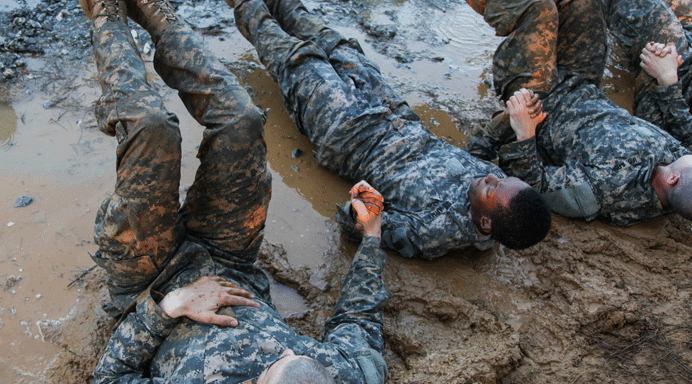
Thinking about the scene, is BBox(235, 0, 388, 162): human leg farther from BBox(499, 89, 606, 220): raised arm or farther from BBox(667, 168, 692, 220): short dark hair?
BBox(667, 168, 692, 220): short dark hair

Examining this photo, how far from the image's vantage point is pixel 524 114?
2.98 m

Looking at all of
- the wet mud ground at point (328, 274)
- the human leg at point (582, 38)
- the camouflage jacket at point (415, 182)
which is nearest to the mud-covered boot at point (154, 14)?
the wet mud ground at point (328, 274)

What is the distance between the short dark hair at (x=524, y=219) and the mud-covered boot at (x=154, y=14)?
210 centimetres

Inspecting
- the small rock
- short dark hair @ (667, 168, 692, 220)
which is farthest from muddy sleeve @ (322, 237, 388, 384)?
the small rock

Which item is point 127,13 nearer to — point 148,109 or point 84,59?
point 148,109

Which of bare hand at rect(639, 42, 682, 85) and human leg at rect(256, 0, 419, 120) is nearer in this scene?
human leg at rect(256, 0, 419, 120)

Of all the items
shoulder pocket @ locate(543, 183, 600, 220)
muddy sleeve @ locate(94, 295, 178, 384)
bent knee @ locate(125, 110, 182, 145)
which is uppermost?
bent knee @ locate(125, 110, 182, 145)

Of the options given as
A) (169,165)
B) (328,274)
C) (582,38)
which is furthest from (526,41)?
(169,165)

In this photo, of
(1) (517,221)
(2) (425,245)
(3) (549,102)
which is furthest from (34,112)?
(3) (549,102)

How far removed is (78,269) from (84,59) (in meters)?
2.17

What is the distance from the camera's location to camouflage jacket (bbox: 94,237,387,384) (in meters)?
1.71

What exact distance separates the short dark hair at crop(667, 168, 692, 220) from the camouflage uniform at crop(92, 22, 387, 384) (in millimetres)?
1906

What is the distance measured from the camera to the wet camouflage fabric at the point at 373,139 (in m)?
2.65

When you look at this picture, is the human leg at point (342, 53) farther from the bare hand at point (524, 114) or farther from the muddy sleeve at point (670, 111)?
the muddy sleeve at point (670, 111)
